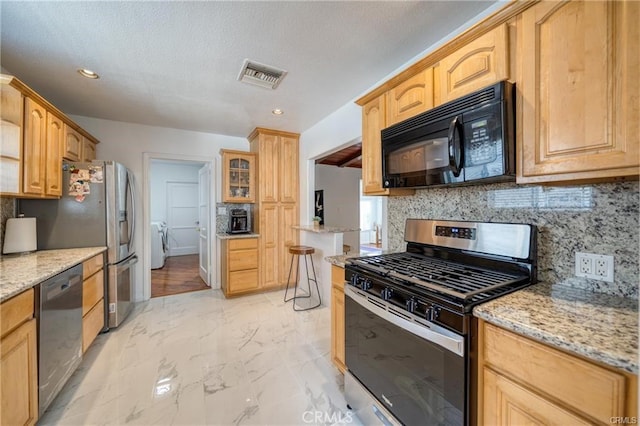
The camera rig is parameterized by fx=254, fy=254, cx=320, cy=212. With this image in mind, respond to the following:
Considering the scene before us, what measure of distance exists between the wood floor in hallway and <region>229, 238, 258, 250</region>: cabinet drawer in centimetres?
107

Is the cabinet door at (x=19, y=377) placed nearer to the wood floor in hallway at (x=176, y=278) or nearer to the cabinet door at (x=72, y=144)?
the cabinet door at (x=72, y=144)

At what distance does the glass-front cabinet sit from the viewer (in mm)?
3807

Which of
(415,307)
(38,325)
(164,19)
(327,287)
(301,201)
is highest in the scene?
(164,19)

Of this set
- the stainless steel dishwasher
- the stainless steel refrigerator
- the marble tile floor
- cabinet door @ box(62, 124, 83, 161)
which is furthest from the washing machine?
the stainless steel dishwasher

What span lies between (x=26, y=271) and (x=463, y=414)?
2507mm

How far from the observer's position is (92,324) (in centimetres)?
224

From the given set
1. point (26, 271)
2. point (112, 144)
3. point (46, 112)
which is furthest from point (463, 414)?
point (112, 144)

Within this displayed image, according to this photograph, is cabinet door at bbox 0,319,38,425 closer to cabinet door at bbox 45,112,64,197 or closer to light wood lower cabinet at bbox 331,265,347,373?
cabinet door at bbox 45,112,64,197

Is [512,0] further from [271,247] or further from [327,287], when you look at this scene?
[271,247]

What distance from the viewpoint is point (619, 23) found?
86cm

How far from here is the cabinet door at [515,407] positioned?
77cm

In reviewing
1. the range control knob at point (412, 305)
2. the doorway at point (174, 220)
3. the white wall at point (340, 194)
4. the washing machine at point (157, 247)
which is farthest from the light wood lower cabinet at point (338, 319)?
the washing machine at point (157, 247)

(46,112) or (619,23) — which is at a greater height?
(46,112)

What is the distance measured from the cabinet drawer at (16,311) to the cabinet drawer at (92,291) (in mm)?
776
